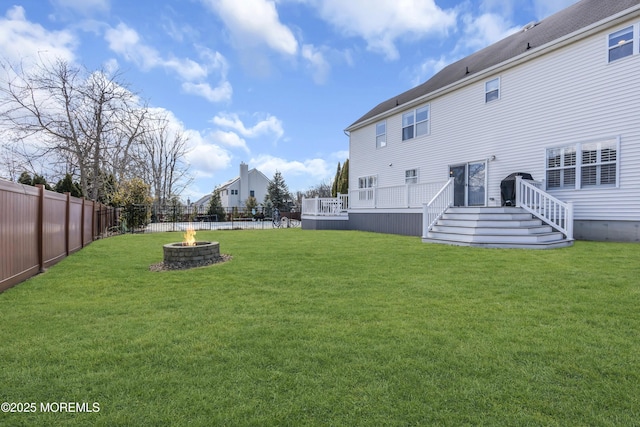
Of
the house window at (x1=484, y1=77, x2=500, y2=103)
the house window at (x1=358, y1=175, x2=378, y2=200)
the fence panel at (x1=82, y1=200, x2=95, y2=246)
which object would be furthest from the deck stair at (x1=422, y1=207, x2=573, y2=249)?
the fence panel at (x1=82, y1=200, x2=95, y2=246)

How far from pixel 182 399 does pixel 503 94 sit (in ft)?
42.3

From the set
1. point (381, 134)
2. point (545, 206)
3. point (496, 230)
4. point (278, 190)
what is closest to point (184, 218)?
point (278, 190)

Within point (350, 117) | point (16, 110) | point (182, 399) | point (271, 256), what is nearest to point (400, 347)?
point (182, 399)

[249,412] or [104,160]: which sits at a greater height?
[104,160]

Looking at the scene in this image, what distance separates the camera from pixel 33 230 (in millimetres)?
6039

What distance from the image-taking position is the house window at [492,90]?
11.5m

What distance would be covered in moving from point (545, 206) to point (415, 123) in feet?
23.4

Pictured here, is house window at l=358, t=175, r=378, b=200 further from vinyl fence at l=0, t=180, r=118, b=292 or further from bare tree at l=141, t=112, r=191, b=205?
bare tree at l=141, t=112, r=191, b=205

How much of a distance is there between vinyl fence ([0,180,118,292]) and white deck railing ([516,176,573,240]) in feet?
38.1

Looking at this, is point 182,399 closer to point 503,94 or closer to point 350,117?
point 503,94

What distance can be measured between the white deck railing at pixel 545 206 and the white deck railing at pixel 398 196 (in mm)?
2442

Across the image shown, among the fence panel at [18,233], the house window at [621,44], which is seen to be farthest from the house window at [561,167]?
the fence panel at [18,233]

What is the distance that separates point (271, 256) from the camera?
7.57m

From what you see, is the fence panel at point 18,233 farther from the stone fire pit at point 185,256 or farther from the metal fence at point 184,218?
the metal fence at point 184,218
